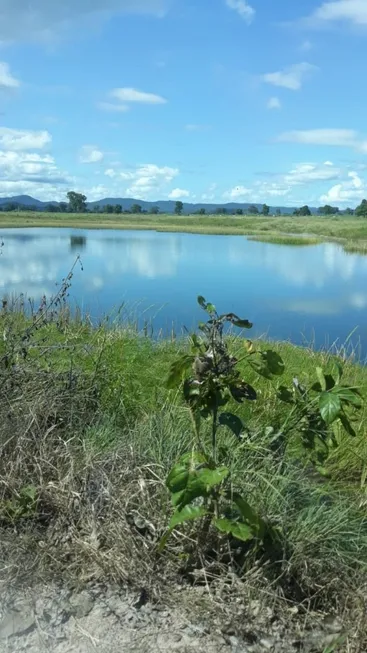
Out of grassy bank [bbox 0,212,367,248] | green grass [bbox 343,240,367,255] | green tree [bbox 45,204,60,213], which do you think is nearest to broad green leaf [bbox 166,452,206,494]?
green grass [bbox 343,240,367,255]

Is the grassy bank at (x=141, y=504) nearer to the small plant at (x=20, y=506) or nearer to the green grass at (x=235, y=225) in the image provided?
the small plant at (x=20, y=506)

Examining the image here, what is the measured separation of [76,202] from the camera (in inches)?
3307

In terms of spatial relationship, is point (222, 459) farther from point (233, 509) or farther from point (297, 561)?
point (297, 561)

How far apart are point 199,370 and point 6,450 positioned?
123 centimetres

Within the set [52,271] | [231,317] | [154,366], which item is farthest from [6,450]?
[52,271]

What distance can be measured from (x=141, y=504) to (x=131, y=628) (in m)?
0.59

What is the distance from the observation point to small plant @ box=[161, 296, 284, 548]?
2480 millimetres

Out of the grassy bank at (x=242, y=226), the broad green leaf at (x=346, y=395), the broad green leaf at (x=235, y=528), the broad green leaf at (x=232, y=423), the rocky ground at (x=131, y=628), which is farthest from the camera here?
the grassy bank at (x=242, y=226)

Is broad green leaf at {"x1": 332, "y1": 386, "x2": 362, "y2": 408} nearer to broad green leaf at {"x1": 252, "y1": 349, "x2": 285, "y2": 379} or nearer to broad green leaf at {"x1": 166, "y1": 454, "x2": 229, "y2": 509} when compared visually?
broad green leaf at {"x1": 252, "y1": 349, "x2": 285, "y2": 379}

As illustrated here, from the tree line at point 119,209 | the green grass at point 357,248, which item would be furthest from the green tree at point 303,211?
the green grass at point 357,248

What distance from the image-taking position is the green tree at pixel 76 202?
80.6 meters

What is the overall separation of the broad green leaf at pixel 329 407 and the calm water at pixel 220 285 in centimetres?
624

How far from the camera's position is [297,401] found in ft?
10.6

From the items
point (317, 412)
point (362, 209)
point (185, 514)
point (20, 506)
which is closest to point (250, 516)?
point (185, 514)
